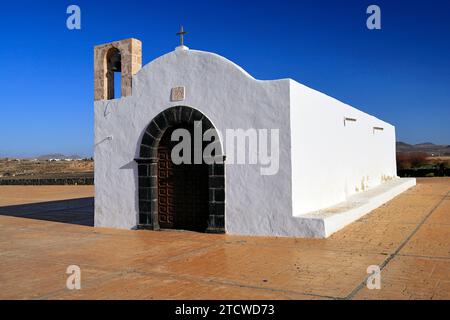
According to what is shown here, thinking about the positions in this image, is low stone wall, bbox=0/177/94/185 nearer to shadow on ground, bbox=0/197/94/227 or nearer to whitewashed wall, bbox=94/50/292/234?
shadow on ground, bbox=0/197/94/227

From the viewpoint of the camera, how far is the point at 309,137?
9.23m

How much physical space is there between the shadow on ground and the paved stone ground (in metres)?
1.72

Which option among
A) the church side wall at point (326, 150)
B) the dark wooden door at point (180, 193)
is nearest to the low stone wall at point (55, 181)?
the church side wall at point (326, 150)

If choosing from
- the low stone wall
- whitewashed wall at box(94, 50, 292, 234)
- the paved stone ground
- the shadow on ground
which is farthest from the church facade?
the low stone wall

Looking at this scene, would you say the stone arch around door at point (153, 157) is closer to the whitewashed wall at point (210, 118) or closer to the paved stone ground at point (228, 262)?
the whitewashed wall at point (210, 118)

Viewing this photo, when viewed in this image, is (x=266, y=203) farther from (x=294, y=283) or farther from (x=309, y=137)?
(x=294, y=283)

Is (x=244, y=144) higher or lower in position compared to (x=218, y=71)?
lower

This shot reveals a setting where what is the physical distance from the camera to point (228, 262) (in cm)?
638

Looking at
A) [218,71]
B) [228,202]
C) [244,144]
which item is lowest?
[228,202]

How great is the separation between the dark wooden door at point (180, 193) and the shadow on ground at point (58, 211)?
2.41m

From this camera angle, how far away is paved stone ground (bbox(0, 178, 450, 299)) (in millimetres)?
4965

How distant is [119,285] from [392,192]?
11556mm

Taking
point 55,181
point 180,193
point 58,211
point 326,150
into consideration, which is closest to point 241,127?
point 180,193
